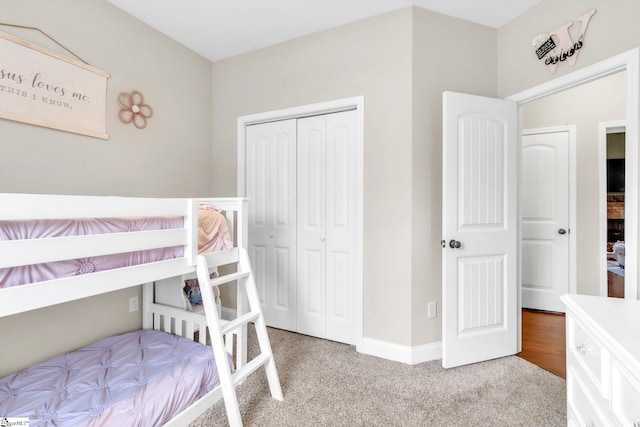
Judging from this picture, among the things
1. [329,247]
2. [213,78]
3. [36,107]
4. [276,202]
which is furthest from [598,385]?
[213,78]

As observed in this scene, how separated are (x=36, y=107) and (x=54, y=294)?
4.45 feet

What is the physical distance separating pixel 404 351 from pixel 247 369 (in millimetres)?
1175

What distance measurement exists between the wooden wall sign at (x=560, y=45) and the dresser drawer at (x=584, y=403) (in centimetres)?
181

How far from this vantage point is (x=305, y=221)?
2.64 m

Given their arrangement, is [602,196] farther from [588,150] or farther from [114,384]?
[114,384]

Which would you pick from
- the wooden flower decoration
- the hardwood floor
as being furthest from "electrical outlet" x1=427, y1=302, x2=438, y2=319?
the wooden flower decoration

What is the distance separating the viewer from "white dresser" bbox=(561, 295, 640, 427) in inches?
32.2

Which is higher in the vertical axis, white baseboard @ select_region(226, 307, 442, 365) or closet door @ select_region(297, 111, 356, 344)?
closet door @ select_region(297, 111, 356, 344)

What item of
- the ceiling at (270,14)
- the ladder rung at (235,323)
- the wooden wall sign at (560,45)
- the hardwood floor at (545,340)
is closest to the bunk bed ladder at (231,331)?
the ladder rung at (235,323)

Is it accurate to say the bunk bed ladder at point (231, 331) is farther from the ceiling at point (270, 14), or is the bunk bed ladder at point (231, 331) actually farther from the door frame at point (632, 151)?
the door frame at point (632, 151)

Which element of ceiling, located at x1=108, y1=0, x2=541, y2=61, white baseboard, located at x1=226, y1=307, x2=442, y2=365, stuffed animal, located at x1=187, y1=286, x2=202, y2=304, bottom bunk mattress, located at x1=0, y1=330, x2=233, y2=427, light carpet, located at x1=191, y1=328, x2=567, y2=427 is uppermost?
ceiling, located at x1=108, y1=0, x2=541, y2=61

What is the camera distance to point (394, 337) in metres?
2.21

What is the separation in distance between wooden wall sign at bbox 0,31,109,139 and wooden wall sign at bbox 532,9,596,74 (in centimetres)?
307

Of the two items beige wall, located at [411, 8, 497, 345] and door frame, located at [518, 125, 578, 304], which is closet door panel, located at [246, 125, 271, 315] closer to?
beige wall, located at [411, 8, 497, 345]
